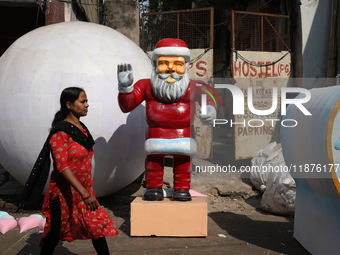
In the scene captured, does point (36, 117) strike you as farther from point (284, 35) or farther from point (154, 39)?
point (284, 35)

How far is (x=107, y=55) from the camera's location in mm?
4688

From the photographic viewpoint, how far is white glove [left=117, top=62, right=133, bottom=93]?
3.93m

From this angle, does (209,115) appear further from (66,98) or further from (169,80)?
(66,98)

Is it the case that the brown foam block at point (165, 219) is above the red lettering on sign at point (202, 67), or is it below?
below

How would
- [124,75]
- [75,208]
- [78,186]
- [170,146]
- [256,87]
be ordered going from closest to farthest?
1. [78,186]
2. [75,208]
3. [124,75]
4. [170,146]
5. [256,87]

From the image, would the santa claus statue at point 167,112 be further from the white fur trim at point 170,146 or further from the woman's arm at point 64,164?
the woman's arm at point 64,164

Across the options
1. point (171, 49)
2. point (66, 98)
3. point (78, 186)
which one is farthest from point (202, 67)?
point (78, 186)

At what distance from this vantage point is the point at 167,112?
4176 mm

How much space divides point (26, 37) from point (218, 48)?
10.4 meters

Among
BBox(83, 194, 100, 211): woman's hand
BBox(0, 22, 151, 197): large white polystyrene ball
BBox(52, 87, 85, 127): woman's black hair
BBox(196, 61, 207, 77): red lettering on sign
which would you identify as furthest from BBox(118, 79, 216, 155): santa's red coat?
BBox(196, 61, 207, 77): red lettering on sign

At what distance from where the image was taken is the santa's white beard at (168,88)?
4.15m

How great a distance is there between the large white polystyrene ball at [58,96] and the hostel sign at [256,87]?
245 cm

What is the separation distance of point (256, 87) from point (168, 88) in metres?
3.25

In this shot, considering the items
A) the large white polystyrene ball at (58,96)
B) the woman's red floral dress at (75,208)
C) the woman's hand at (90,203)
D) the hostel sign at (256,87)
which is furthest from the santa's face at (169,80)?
the hostel sign at (256,87)
